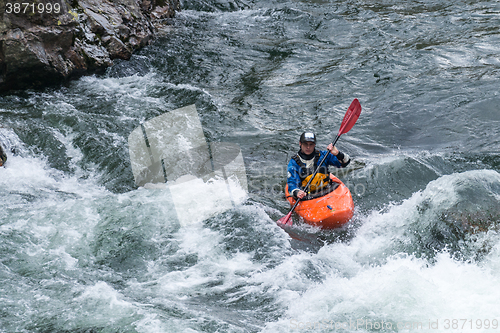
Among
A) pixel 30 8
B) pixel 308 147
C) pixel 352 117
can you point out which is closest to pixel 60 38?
pixel 30 8

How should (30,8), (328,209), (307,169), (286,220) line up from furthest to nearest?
1. (30,8)
2. (307,169)
3. (286,220)
4. (328,209)

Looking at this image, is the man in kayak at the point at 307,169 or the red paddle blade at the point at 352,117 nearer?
the man in kayak at the point at 307,169

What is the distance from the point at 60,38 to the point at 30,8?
658mm

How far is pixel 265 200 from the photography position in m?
5.32

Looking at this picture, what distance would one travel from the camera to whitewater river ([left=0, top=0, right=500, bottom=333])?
3.38 m

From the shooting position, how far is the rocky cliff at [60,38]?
272 inches

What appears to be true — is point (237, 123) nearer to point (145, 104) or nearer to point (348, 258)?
point (145, 104)

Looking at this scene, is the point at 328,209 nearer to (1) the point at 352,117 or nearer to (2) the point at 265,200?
(2) the point at 265,200

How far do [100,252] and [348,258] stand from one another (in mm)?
2469

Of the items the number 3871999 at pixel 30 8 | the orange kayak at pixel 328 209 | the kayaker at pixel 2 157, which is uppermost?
the number 3871999 at pixel 30 8

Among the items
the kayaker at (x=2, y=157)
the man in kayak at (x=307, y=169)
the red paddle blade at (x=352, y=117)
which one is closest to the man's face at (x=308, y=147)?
the man in kayak at (x=307, y=169)

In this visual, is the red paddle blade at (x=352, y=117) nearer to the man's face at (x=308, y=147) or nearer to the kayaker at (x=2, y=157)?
the man's face at (x=308, y=147)

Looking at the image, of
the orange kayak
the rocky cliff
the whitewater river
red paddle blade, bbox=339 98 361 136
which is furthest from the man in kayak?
the rocky cliff

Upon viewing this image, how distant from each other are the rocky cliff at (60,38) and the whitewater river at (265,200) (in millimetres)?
309
